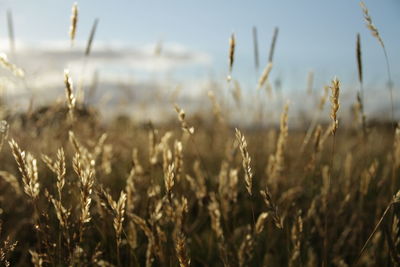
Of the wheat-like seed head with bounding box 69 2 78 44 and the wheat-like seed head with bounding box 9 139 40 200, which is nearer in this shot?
the wheat-like seed head with bounding box 9 139 40 200

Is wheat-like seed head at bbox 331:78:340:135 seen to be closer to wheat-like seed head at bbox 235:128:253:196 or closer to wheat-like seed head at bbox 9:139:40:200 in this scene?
wheat-like seed head at bbox 235:128:253:196

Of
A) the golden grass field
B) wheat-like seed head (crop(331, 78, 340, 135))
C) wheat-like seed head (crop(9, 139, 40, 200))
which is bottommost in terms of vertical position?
the golden grass field

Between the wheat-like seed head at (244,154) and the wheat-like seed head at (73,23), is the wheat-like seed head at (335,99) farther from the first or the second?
the wheat-like seed head at (73,23)

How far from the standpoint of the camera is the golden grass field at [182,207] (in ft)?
3.95

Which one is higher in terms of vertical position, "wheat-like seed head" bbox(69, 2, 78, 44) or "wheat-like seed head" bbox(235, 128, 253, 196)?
"wheat-like seed head" bbox(69, 2, 78, 44)

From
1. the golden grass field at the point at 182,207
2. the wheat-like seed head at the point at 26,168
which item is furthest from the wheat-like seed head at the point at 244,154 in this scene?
the wheat-like seed head at the point at 26,168

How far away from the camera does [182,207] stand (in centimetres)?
120

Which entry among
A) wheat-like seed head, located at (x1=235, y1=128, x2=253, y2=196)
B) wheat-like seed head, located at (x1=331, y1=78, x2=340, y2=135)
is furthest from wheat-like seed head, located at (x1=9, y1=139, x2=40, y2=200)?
wheat-like seed head, located at (x1=331, y1=78, x2=340, y2=135)

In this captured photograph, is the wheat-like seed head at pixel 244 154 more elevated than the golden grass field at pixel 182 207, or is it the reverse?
the wheat-like seed head at pixel 244 154

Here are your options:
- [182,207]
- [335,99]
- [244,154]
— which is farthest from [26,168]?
[335,99]

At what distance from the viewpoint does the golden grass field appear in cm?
121

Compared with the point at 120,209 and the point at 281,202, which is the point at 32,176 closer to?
the point at 120,209

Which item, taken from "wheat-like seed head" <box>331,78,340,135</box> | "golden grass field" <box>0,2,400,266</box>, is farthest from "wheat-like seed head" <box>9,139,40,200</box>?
"wheat-like seed head" <box>331,78,340,135</box>

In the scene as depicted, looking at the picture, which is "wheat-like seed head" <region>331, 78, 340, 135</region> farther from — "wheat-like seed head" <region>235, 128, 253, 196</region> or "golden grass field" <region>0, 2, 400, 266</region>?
"wheat-like seed head" <region>235, 128, 253, 196</region>
